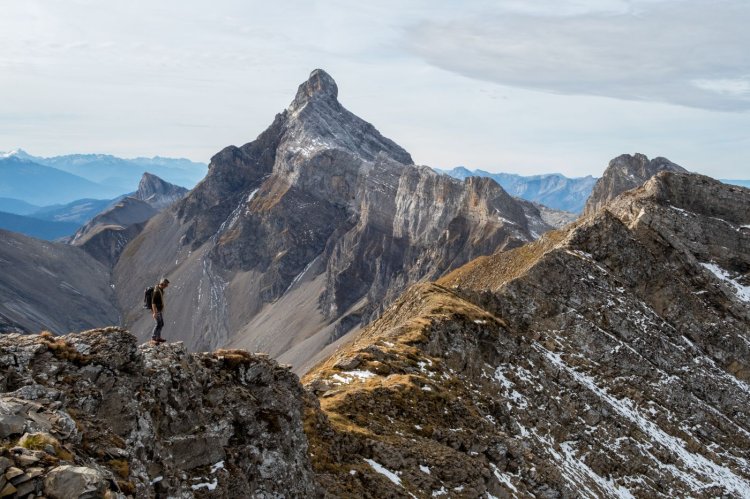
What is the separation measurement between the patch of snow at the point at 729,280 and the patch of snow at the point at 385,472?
2700 inches

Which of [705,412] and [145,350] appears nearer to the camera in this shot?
[145,350]

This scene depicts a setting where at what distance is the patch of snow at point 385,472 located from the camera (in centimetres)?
2905

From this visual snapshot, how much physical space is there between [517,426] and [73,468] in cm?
3942

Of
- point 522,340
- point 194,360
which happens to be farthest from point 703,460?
point 194,360

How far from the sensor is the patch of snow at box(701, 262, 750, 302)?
8000cm

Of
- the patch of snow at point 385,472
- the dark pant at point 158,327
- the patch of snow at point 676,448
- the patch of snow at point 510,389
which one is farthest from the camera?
the patch of snow at point 676,448

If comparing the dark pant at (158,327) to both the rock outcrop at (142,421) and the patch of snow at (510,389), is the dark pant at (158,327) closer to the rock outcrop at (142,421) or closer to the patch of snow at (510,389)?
the rock outcrop at (142,421)

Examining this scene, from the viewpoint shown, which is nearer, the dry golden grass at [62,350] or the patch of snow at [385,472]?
the dry golden grass at [62,350]

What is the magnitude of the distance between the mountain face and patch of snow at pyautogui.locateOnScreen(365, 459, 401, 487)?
0.35 feet

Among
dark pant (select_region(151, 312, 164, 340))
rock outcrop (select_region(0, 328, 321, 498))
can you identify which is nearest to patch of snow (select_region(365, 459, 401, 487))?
rock outcrop (select_region(0, 328, 321, 498))

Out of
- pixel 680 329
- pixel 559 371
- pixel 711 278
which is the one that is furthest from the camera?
pixel 711 278

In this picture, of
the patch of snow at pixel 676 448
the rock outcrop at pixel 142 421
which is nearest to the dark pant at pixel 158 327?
the rock outcrop at pixel 142 421

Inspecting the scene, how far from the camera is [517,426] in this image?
46812 mm

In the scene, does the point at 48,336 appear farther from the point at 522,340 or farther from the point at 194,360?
the point at 522,340
